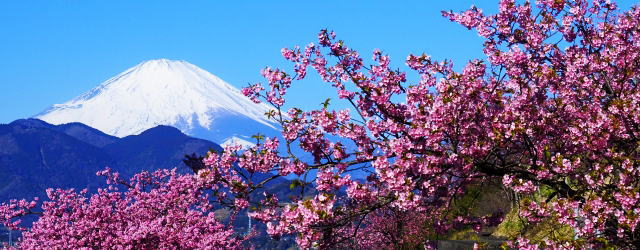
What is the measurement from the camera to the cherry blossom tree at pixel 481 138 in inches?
385

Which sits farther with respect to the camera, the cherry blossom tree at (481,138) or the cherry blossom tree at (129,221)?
the cherry blossom tree at (129,221)

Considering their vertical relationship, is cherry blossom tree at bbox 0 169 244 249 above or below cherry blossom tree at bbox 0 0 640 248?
above

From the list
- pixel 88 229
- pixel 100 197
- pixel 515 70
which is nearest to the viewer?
pixel 515 70

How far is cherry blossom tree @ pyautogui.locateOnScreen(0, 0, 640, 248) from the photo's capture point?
979 cm

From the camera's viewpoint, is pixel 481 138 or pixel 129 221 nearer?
pixel 481 138

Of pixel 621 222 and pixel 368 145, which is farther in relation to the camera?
pixel 368 145

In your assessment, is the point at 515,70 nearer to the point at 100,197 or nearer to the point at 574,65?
the point at 574,65

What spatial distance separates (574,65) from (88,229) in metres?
15.8

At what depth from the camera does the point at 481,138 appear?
10859mm

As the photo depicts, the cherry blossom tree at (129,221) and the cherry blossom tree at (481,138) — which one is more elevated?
the cherry blossom tree at (129,221)

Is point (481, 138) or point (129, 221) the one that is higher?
point (129, 221)

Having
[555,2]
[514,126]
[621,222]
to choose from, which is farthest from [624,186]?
[555,2]

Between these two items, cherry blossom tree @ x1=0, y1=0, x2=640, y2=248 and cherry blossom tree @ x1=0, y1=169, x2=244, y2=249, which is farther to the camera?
cherry blossom tree @ x1=0, y1=169, x2=244, y2=249

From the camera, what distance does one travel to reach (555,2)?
12.5 m
